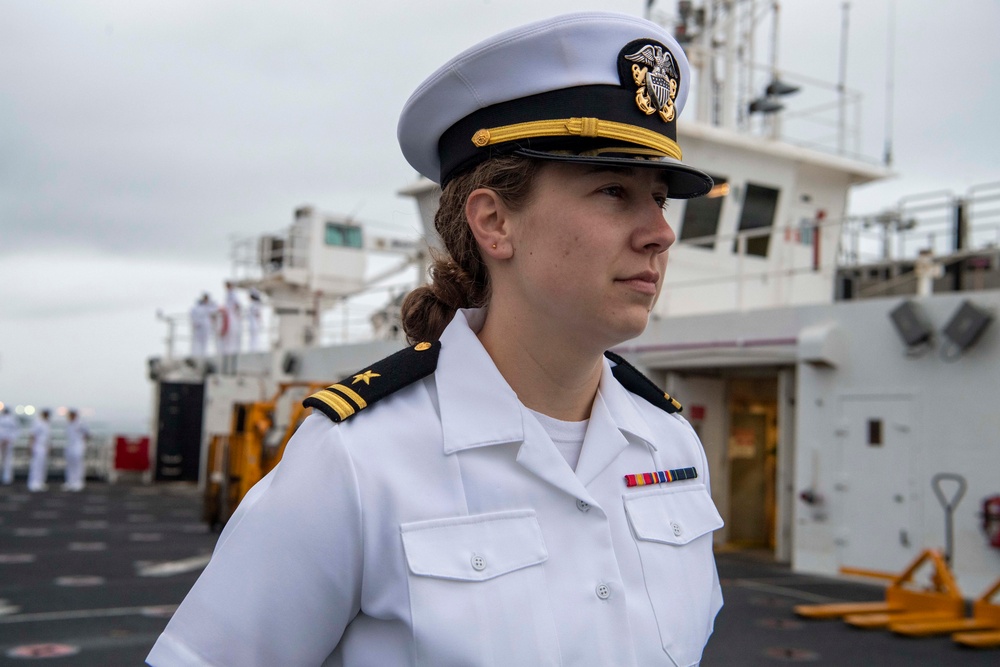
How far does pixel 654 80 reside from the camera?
1502 mm

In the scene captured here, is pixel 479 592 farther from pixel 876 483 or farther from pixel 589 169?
pixel 876 483

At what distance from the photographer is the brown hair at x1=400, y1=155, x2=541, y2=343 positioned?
1.42 metres

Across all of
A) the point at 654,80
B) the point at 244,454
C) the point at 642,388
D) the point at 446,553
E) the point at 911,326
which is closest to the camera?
the point at 446,553

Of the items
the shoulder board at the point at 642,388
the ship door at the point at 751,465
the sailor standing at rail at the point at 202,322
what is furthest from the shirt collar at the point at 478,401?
the sailor standing at rail at the point at 202,322

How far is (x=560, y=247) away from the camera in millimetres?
1374

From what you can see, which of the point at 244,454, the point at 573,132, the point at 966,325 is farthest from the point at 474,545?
the point at 244,454

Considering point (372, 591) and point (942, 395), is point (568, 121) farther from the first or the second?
point (942, 395)

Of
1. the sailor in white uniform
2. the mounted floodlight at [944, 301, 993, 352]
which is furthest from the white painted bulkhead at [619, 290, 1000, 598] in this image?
the sailor in white uniform

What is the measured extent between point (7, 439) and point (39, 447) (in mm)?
1207

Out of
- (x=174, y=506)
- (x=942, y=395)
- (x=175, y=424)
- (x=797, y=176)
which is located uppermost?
(x=797, y=176)

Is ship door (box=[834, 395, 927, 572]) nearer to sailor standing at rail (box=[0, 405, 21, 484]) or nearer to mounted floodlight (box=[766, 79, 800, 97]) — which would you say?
mounted floodlight (box=[766, 79, 800, 97])

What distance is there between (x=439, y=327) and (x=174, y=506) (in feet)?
51.6

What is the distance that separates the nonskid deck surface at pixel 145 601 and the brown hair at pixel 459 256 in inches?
181

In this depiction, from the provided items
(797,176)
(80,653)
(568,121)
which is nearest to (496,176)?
(568,121)
